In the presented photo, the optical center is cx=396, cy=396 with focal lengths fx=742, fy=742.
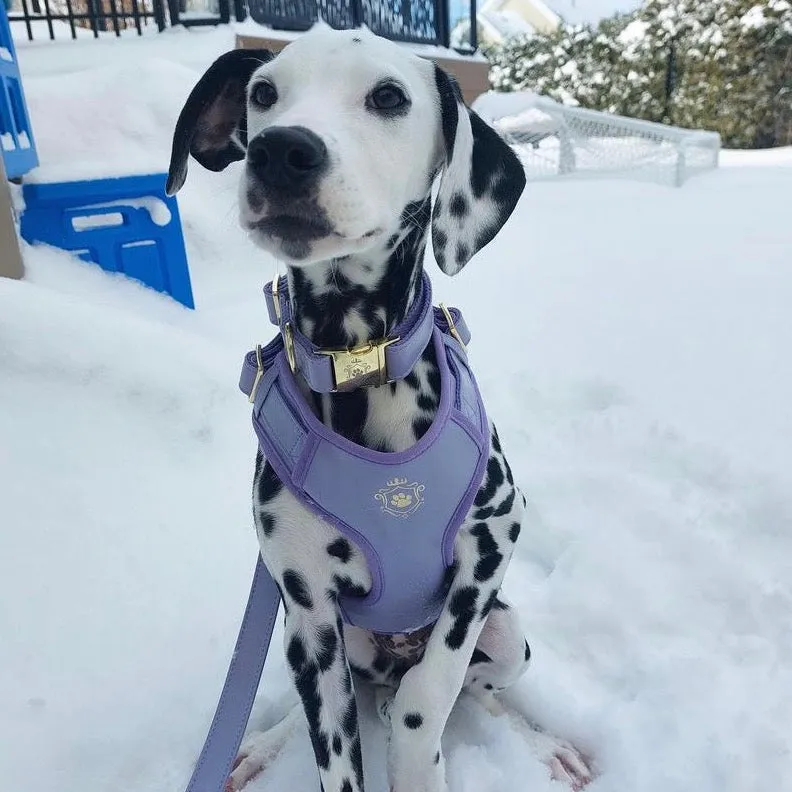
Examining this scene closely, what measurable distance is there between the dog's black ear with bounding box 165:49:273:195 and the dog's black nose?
18.1 inches

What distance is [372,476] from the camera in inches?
55.5

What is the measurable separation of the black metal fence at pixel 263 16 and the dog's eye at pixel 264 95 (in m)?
5.83

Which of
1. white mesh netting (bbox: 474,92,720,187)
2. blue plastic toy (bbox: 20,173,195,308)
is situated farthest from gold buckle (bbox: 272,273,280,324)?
white mesh netting (bbox: 474,92,720,187)

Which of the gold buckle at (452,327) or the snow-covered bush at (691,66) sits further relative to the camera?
the snow-covered bush at (691,66)

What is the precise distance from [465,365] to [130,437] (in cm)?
155

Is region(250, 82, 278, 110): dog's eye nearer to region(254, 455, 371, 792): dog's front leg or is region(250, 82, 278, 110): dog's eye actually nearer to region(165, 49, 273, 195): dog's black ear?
region(165, 49, 273, 195): dog's black ear

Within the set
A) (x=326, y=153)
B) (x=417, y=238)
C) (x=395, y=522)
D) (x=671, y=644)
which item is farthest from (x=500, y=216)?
(x=671, y=644)

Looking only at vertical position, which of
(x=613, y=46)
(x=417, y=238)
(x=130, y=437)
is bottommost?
(x=613, y=46)

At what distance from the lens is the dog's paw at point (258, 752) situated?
180 cm

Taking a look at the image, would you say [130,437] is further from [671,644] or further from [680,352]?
[680,352]

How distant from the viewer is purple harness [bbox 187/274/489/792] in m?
1.41

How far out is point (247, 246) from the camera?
518cm

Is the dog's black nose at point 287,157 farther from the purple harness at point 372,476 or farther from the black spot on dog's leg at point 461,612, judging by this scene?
the black spot on dog's leg at point 461,612

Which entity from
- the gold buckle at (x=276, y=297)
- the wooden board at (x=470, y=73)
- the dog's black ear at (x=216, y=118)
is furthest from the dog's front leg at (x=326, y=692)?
the wooden board at (x=470, y=73)
